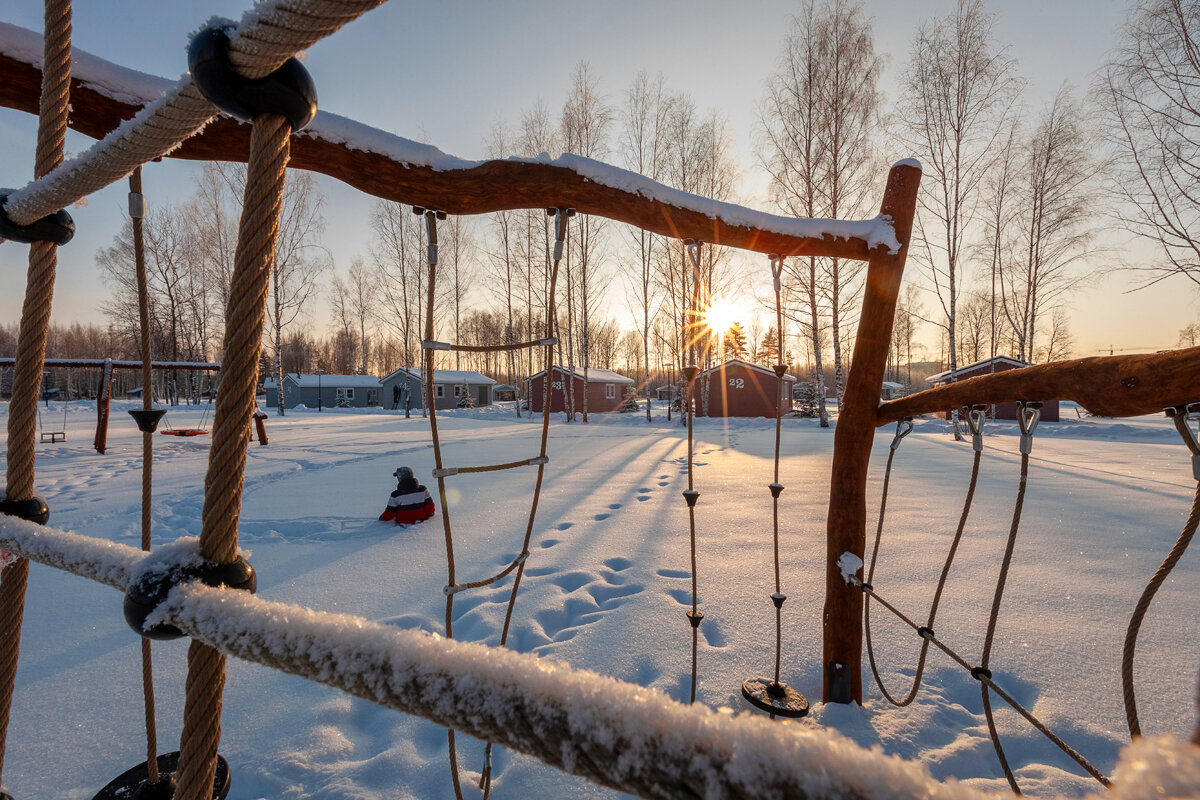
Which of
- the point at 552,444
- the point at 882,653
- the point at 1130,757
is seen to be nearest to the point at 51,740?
the point at 1130,757

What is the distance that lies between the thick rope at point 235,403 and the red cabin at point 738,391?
20.1 m

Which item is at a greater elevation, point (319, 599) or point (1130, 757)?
point (1130, 757)

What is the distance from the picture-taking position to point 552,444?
936cm

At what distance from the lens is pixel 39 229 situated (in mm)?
1100

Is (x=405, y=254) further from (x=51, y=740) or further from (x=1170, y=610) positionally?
(x=1170, y=610)

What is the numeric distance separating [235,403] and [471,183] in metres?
1.25

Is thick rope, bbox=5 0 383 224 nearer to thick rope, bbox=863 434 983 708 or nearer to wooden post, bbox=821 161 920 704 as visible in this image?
thick rope, bbox=863 434 983 708

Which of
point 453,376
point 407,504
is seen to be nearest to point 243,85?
point 407,504

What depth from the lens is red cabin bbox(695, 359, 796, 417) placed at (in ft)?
66.7

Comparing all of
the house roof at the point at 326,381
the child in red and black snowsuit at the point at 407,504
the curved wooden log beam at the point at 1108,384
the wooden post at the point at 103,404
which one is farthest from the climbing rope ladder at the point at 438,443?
the house roof at the point at 326,381

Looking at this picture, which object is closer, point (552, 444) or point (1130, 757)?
point (1130, 757)

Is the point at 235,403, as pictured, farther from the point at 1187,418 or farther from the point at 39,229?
the point at 1187,418

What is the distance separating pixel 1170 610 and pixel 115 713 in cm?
474

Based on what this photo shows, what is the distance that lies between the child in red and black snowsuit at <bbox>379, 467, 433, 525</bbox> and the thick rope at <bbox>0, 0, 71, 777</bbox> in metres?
2.86
